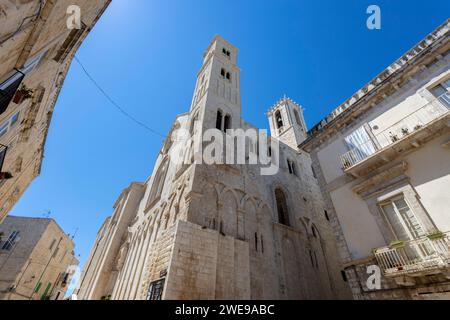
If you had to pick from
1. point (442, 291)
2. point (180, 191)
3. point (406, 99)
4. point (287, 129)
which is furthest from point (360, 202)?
point (287, 129)

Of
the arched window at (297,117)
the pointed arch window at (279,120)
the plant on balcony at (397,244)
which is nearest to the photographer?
the plant on balcony at (397,244)

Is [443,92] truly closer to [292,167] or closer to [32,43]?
[292,167]

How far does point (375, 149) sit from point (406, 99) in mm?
2050

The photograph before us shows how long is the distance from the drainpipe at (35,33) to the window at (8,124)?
1728mm

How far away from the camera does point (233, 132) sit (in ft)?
49.3

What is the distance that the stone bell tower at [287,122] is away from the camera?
77.5 feet

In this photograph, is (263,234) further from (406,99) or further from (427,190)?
(406,99)

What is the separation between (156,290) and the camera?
7.57m

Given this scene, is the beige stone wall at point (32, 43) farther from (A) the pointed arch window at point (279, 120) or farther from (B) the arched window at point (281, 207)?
(A) the pointed arch window at point (279, 120)

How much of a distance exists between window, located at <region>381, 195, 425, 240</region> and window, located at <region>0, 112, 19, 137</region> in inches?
469

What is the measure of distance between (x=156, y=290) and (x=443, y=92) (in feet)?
37.7

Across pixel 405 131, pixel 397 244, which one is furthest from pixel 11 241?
pixel 405 131

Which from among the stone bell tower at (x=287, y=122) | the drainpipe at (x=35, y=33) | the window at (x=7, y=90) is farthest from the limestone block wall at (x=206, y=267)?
the stone bell tower at (x=287, y=122)

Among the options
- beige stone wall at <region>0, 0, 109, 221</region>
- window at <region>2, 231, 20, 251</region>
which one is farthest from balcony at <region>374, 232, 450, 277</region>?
window at <region>2, 231, 20, 251</region>
